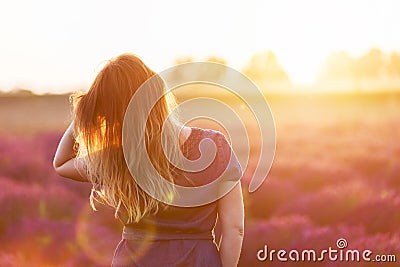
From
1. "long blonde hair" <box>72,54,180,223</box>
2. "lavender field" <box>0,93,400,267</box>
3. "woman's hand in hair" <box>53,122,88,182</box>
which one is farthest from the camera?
"lavender field" <box>0,93,400,267</box>

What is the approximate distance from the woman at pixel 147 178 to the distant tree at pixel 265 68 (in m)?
23.2

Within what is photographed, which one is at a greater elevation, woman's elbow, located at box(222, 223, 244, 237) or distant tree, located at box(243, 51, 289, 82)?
distant tree, located at box(243, 51, 289, 82)

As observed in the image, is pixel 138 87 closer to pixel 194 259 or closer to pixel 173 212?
pixel 173 212

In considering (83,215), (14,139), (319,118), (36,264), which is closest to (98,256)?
(36,264)

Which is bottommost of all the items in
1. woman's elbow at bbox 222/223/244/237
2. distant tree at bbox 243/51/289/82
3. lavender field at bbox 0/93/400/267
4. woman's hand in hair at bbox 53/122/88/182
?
lavender field at bbox 0/93/400/267

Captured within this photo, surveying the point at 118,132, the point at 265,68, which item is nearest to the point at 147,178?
the point at 118,132

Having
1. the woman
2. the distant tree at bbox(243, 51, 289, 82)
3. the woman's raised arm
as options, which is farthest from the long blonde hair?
the distant tree at bbox(243, 51, 289, 82)

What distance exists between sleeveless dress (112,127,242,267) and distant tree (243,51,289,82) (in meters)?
23.2

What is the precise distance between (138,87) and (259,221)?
4917 millimetres

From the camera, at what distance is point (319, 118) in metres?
16.2

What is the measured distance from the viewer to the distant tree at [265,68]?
26.5m

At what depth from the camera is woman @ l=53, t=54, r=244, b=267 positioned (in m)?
2.47

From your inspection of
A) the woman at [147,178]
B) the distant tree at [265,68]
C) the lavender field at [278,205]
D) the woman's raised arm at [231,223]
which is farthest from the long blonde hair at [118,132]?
the distant tree at [265,68]

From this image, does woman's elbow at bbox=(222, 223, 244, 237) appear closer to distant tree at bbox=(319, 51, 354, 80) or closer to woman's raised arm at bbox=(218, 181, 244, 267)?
woman's raised arm at bbox=(218, 181, 244, 267)
